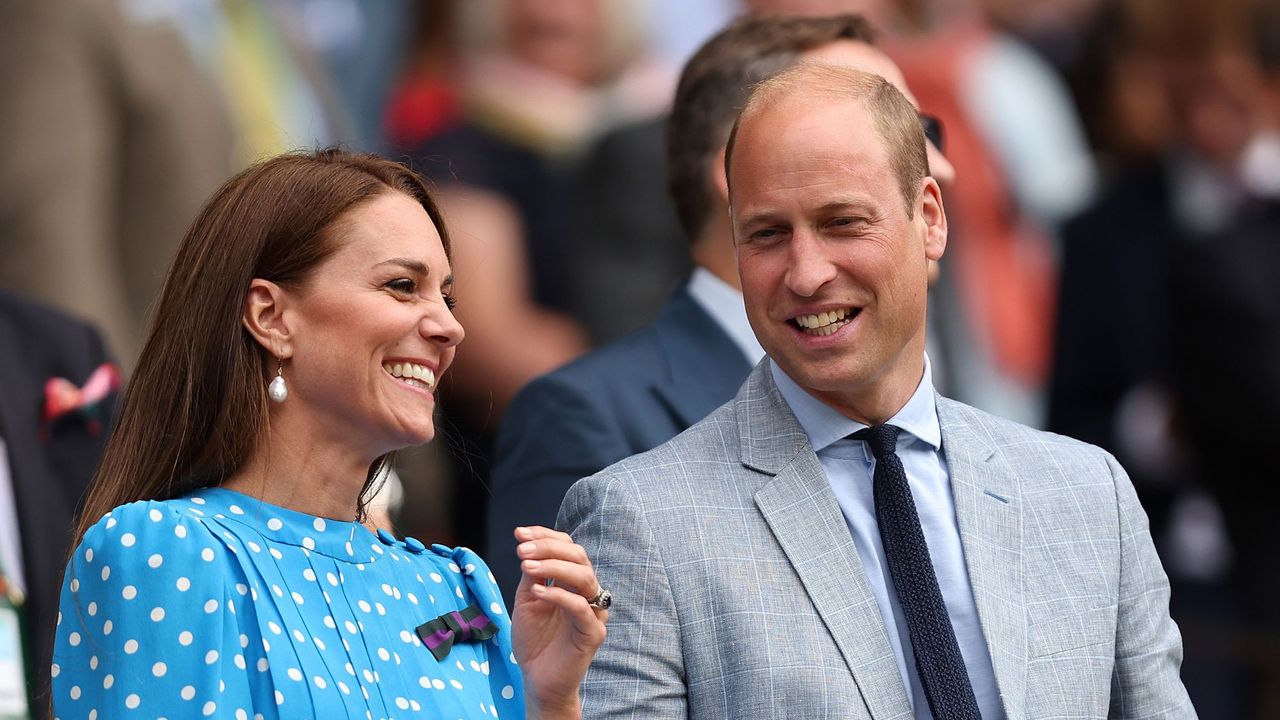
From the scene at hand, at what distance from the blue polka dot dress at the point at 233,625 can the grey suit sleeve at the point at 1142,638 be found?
1150 millimetres

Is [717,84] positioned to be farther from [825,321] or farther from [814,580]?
[814,580]

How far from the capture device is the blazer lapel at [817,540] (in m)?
3.54

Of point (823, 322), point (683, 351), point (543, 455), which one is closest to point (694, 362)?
point (683, 351)

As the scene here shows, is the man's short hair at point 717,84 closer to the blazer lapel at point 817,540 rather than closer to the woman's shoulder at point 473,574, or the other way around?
the blazer lapel at point 817,540

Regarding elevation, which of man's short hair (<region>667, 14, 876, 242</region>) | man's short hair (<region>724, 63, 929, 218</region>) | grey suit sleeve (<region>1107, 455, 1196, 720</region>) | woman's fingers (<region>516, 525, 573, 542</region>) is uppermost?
man's short hair (<region>667, 14, 876, 242</region>)

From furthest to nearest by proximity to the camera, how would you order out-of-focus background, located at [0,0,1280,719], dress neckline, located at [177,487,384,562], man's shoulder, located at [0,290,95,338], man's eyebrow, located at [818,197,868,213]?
out-of-focus background, located at [0,0,1280,719]
man's shoulder, located at [0,290,95,338]
man's eyebrow, located at [818,197,868,213]
dress neckline, located at [177,487,384,562]

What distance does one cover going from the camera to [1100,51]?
813cm

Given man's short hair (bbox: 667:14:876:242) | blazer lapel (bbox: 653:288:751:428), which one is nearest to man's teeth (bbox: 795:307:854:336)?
blazer lapel (bbox: 653:288:751:428)

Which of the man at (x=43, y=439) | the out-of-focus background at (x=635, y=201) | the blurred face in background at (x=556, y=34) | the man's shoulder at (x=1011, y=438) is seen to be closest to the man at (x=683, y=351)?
the man's shoulder at (x=1011, y=438)

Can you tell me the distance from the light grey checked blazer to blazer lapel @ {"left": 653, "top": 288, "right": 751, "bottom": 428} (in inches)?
25.0

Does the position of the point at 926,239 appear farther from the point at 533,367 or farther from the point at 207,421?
the point at 533,367

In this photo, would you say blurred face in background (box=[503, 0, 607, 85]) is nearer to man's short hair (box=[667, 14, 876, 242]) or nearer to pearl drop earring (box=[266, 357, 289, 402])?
man's short hair (box=[667, 14, 876, 242])

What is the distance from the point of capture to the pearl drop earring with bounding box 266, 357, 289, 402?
137 inches

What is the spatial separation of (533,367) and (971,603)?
12.3 feet
